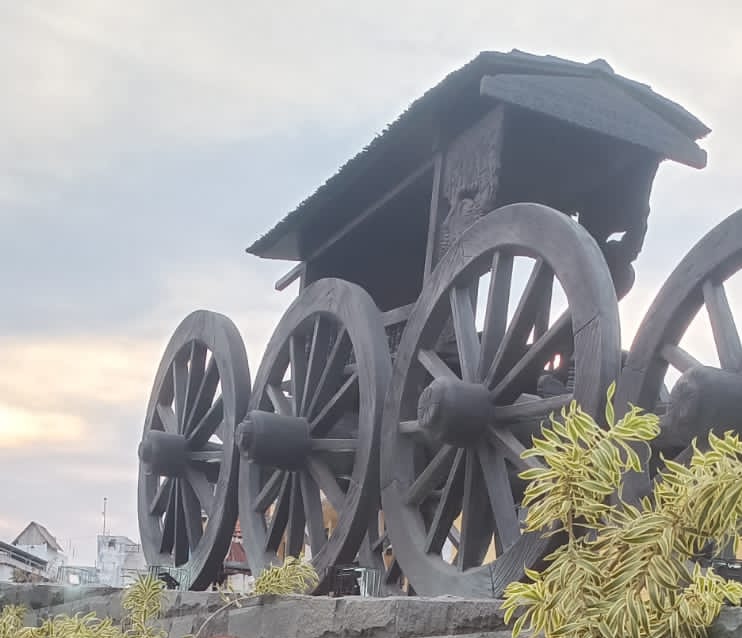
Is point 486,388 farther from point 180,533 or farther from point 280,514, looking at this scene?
point 180,533

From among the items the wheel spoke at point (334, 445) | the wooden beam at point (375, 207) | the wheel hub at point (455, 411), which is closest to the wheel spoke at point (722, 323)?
the wheel hub at point (455, 411)

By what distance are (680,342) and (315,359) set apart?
2.96 m

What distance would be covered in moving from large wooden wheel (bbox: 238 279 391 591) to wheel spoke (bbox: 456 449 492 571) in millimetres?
901

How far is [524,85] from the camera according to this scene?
548cm

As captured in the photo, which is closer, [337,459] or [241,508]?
[337,459]

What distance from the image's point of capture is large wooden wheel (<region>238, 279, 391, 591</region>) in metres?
5.66

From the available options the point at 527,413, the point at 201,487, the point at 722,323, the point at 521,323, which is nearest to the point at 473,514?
the point at 527,413

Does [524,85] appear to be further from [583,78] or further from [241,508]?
[241,508]

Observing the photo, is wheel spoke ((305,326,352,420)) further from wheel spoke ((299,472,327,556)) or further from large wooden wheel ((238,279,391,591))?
wheel spoke ((299,472,327,556))

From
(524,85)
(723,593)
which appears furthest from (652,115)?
(723,593)

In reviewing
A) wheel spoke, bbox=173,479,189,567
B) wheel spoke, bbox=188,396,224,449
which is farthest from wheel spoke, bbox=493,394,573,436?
wheel spoke, bbox=173,479,189,567

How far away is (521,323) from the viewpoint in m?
4.72

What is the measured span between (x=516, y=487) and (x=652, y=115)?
7.21 feet

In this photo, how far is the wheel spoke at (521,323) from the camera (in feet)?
15.4
